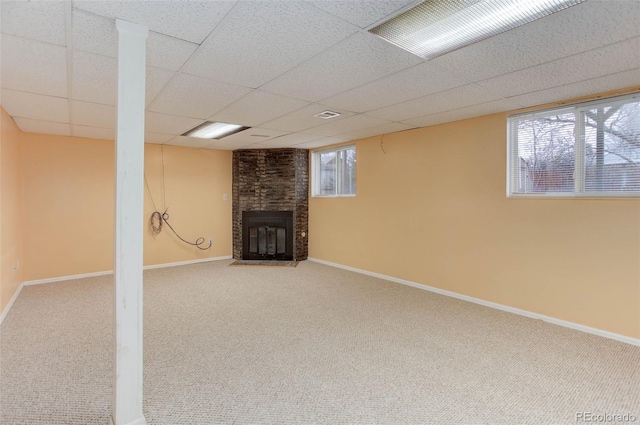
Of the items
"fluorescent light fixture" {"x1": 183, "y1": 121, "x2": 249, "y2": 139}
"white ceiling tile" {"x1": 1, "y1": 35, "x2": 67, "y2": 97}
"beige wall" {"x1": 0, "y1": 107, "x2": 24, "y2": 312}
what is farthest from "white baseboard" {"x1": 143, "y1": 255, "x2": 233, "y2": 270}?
"white ceiling tile" {"x1": 1, "y1": 35, "x2": 67, "y2": 97}

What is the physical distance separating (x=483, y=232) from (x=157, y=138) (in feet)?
17.2

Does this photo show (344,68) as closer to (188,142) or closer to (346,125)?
(346,125)

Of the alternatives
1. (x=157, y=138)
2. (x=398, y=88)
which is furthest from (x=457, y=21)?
(x=157, y=138)

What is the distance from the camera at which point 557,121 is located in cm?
346

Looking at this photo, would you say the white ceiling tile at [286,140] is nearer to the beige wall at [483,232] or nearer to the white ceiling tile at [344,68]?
the beige wall at [483,232]

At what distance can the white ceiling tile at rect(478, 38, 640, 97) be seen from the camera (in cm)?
222

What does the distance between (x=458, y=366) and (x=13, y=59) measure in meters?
4.09

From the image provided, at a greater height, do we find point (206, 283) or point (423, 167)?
point (423, 167)

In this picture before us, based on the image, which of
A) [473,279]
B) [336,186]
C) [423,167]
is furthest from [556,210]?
[336,186]

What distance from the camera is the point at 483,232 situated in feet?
13.2

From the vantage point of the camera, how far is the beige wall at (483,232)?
121 inches

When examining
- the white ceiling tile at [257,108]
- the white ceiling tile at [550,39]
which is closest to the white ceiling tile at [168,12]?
the white ceiling tile at [257,108]

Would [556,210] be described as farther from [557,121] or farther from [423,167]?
[423,167]

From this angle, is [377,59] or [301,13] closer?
[301,13]
